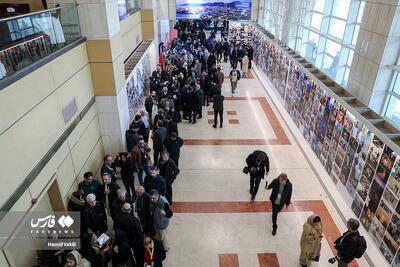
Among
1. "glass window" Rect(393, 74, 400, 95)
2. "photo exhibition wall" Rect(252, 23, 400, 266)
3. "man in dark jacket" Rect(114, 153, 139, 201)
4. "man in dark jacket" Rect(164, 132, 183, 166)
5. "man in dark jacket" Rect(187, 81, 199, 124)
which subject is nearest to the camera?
"photo exhibition wall" Rect(252, 23, 400, 266)

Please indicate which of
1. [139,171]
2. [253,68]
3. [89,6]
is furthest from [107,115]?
[253,68]

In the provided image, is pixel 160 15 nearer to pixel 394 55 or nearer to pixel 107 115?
pixel 107 115

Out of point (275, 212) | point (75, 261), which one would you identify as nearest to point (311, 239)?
point (275, 212)

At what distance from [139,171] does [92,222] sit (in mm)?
1890

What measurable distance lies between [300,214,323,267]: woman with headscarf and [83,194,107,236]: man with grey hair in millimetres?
3453

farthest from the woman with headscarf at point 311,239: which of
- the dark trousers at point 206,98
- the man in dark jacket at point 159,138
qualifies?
the dark trousers at point 206,98

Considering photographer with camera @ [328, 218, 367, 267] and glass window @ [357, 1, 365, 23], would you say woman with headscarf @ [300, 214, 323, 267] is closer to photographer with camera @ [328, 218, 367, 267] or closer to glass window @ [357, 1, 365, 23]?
photographer with camera @ [328, 218, 367, 267]

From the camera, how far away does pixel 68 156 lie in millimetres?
5664

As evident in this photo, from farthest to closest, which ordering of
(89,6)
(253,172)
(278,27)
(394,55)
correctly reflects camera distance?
(278,27) → (253,172) → (89,6) → (394,55)

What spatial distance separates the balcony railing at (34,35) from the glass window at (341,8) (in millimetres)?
6051

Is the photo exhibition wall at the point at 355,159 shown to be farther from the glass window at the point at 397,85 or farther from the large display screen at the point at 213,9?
the large display screen at the point at 213,9

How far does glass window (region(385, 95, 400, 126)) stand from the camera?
5273 mm

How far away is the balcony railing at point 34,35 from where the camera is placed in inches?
158

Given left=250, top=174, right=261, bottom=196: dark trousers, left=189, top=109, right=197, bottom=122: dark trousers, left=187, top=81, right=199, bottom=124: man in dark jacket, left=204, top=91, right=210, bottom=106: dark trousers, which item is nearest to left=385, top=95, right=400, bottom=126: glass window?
left=250, top=174, right=261, bottom=196: dark trousers
